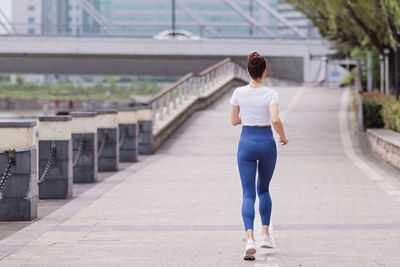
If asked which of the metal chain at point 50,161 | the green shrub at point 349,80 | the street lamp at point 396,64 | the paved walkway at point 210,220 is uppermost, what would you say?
the green shrub at point 349,80

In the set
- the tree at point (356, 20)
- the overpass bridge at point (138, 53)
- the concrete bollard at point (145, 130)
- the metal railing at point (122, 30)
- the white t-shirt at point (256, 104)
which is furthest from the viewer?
the metal railing at point (122, 30)

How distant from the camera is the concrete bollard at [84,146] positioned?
13172 mm

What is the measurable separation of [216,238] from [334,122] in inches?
726

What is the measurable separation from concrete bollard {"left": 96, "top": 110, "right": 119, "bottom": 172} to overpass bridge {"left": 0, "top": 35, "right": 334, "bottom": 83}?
44.0 meters

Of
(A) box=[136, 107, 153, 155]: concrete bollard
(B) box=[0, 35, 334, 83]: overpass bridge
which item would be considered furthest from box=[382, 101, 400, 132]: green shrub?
(B) box=[0, 35, 334, 83]: overpass bridge

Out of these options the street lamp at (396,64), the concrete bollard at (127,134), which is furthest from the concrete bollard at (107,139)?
the street lamp at (396,64)

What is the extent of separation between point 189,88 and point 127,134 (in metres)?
13.1

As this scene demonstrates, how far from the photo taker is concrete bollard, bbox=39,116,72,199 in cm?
1109

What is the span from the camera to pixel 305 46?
6341 centimetres

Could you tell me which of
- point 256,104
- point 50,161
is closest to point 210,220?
point 256,104

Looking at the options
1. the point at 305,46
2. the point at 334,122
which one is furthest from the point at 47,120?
the point at 305,46

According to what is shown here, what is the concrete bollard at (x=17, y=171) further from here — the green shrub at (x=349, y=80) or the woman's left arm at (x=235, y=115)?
the green shrub at (x=349, y=80)

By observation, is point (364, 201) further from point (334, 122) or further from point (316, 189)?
point (334, 122)

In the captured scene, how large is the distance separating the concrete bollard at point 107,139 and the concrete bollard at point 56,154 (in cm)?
398
